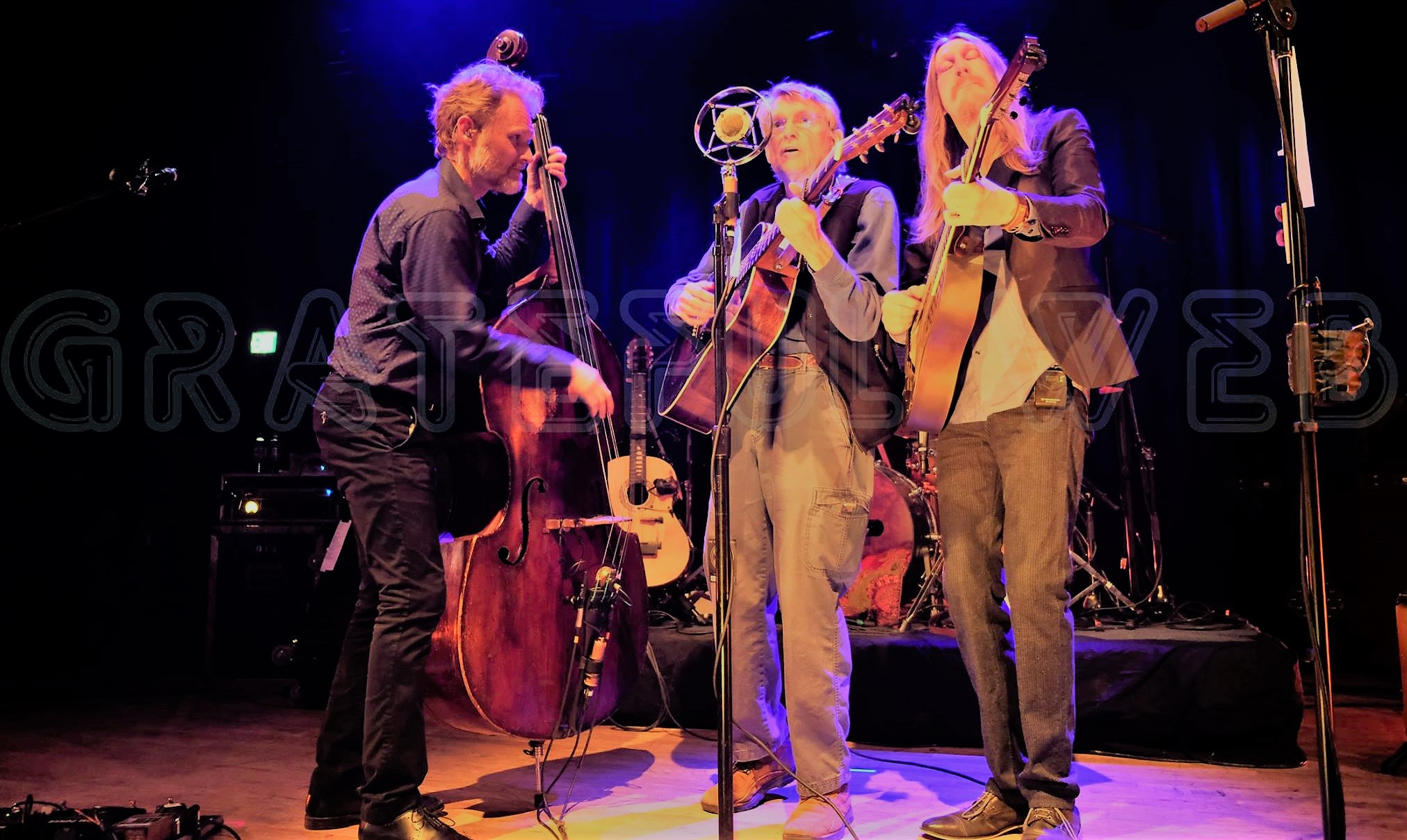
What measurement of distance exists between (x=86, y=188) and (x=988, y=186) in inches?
232

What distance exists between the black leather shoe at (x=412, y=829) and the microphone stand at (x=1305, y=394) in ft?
6.49

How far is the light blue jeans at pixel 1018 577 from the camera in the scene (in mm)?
2570

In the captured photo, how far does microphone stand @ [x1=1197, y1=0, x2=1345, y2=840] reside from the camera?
1882mm

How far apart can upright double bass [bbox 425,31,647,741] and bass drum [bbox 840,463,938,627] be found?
6.32ft

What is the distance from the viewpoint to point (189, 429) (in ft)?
21.9

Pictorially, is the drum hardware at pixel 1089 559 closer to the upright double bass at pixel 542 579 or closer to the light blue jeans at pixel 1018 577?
the light blue jeans at pixel 1018 577

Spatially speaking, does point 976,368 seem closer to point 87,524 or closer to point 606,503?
point 606,503

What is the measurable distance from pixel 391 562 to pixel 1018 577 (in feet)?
5.37

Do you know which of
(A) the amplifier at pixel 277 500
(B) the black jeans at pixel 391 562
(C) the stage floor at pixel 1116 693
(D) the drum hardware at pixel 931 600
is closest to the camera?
(B) the black jeans at pixel 391 562

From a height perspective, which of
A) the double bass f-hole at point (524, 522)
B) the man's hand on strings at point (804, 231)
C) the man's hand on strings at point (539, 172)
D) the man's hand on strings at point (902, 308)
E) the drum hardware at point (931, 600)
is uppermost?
the man's hand on strings at point (539, 172)

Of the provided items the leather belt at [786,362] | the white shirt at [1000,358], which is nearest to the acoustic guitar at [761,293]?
the leather belt at [786,362]

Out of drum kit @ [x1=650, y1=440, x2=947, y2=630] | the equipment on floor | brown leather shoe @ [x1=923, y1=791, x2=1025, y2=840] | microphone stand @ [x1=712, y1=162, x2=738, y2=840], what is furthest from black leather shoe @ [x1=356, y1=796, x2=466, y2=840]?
drum kit @ [x1=650, y1=440, x2=947, y2=630]

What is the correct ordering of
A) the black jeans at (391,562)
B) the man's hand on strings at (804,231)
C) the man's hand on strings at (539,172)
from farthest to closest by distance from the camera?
the man's hand on strings at (539,172)
the black jeans at (391,562)
the man's hand on strings at (804,231)

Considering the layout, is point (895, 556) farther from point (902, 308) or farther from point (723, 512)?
point (723, 512)
